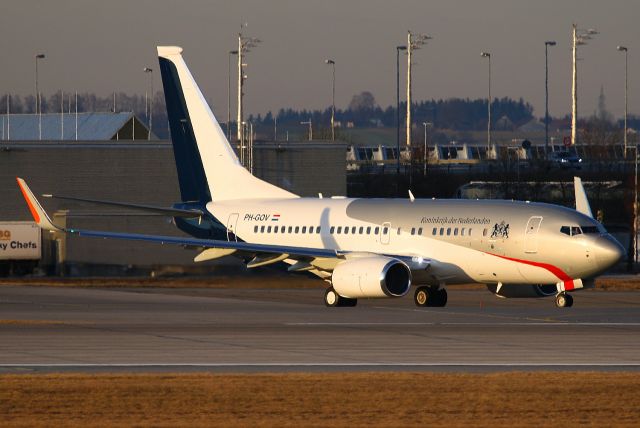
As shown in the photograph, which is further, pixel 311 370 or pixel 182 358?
pixel 182 358

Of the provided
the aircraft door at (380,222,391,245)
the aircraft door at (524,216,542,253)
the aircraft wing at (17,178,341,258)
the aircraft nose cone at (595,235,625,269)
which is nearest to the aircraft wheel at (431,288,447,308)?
the aircraft door at (380,222,391,245)

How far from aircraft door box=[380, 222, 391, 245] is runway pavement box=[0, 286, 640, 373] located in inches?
89.5

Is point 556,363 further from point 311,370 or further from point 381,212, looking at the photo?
point 381,212

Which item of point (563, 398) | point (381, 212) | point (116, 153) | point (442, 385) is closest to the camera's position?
point (563, 398)

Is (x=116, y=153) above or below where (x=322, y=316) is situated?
above

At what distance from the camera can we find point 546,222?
142 feet

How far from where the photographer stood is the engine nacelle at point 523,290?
45.9 meters

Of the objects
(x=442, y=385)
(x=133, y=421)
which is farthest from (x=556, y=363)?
(x=133, y=421)

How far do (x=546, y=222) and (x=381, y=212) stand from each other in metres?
6.36

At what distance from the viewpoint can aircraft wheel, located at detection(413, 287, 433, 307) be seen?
150 ft

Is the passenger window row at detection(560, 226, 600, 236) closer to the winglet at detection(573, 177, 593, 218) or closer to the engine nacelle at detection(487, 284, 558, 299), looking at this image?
the winglet at detection(573, 177, 593, 218)

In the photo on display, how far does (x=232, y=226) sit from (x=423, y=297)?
342 inches

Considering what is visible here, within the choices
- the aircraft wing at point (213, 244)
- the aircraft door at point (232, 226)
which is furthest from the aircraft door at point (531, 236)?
the aircraft door at point (232, 226)

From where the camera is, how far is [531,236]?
43.2 m
